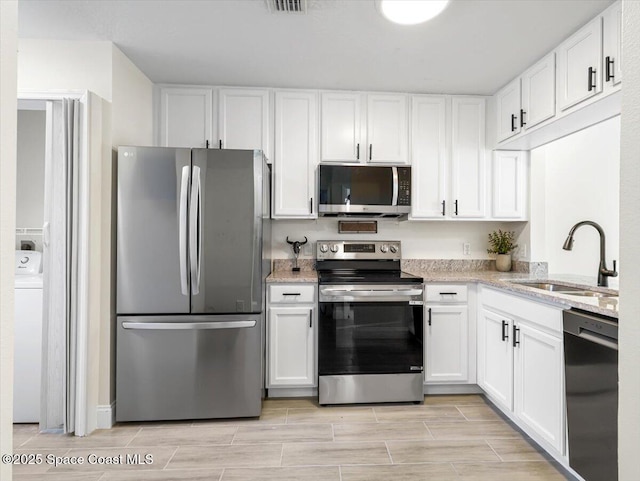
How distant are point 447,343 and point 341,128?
77.9 inches

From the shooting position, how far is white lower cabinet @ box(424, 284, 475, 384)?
281 centimetres

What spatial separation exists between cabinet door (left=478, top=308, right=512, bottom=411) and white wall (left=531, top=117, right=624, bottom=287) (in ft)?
3.16

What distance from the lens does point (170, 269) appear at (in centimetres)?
236

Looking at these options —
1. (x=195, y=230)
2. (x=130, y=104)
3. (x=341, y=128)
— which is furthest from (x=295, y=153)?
(x=130, y=104)

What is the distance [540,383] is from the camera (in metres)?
2.01

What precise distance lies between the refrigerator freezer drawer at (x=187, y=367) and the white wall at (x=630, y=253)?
2.07 m

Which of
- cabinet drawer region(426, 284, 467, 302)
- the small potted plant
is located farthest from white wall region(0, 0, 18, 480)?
the small potted plant

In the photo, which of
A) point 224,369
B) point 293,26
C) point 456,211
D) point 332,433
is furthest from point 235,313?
point 456,211

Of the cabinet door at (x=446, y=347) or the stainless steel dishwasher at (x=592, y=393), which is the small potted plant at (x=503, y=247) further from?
the stainless steel dishwasher at (x=592, y=393)

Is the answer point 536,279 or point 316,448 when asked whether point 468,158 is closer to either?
point 536,279

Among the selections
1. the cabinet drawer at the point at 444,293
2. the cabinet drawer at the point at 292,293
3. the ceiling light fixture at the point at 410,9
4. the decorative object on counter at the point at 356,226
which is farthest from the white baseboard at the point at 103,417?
the ceiling light fixture at the point at 410,9

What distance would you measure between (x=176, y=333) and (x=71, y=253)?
0.82 metres

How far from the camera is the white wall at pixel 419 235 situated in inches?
131

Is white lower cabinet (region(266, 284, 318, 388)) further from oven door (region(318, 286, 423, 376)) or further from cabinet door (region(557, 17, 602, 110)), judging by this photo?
cabinet door (region(557, 17, 602, 110))
